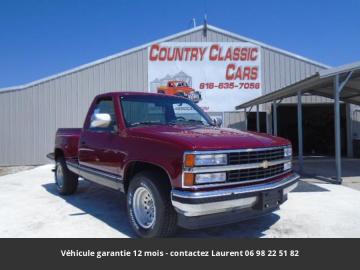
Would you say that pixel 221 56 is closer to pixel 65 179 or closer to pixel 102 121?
pixel 65 179

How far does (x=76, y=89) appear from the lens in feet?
51.6

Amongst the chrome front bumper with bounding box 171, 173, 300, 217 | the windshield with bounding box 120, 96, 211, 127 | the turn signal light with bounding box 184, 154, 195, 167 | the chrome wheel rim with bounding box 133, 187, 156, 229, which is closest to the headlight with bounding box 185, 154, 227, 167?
the turn signal light with bounding box 184, 154, 195, 167

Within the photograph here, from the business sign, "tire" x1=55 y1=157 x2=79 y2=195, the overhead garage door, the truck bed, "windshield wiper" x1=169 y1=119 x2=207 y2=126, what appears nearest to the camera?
"windshield wiper" x1=169 y1=119 x2=207 y2=126

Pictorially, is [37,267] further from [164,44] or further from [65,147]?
[164,44]

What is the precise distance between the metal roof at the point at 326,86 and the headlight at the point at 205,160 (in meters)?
6.07

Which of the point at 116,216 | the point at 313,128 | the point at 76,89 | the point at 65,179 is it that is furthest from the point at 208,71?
the point at 116,216

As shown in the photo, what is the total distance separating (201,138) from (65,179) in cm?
438

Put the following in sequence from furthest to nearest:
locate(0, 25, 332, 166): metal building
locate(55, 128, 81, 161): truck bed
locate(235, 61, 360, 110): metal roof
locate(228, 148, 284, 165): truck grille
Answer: locate(0, 25, 332, 166): metal building < locate(235, 61, 360, 110): metal roof < locate(55, 128, 81, 161): truck bed < locate(228, 148, 284, 165): truck grille

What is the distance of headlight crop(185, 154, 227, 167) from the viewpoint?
3734 millimetres

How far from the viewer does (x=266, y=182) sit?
436 centimetres

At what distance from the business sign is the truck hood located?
456 inches

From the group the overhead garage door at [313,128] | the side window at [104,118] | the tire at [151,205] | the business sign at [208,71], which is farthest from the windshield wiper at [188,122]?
the overhead garage door at [313,128]

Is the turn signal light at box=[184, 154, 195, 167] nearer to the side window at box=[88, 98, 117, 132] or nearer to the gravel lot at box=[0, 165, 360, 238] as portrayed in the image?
the gravel lot at box=[0, 165, 360, 238]

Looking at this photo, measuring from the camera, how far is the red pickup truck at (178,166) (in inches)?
149
